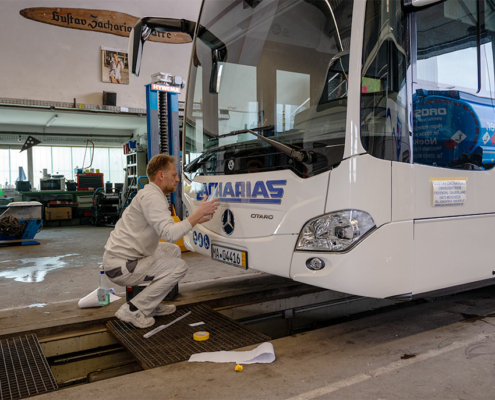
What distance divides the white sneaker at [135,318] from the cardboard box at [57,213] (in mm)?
10078

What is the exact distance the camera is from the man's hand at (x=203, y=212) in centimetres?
317

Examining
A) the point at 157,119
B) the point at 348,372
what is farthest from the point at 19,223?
the point at 348,372

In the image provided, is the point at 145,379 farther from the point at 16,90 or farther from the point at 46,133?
the point at 46,133

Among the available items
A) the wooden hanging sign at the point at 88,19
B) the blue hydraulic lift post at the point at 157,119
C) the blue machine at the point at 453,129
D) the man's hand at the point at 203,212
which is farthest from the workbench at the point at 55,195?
the blue machine at the point at 453,129

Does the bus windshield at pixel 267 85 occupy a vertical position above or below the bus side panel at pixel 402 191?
above

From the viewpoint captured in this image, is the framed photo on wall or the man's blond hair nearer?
the man's blond hair

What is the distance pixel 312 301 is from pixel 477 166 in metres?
2.11

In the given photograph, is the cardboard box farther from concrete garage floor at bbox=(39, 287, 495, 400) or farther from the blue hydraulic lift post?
concrete garage floor at bbox=(39, 287, 495, 400)

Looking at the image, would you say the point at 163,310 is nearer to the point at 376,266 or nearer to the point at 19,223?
the point at 376,266

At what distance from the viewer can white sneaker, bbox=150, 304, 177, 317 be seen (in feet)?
11.6

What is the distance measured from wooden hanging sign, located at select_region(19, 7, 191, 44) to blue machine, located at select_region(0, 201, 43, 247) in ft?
14.6

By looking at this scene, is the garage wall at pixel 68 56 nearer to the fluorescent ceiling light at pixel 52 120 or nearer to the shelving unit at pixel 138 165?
the shelving unit at pixel 138 165

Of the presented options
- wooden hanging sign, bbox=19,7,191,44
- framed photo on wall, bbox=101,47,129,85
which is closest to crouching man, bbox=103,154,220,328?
framed photo on wall, bbox=101,47,129,85

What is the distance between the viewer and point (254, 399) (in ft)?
7.36
